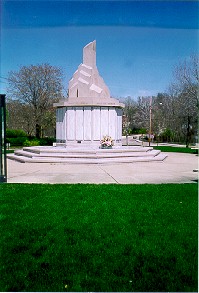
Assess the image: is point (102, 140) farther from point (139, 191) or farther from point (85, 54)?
point (139, 191)

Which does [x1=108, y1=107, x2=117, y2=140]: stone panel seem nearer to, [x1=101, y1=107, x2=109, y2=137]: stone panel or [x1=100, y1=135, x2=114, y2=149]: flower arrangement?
[x1=101, y1=107, x2=109, y2=137]: stone panel

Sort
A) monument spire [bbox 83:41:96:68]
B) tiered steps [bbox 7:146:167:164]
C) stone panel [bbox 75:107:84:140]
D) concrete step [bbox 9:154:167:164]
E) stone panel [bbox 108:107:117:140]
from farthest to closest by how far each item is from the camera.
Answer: monument spire [bbox 83:41:96:68] < stone panel [bbox 108:107:117:140] < stone panel [bbox 75:107:84:140] < tiered steps [bbox 7:146:167:164] < concrete step [bbox 9:154:167:164]

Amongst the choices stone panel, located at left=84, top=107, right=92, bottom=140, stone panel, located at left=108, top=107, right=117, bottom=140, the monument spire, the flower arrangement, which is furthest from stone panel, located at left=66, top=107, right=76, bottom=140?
the monument spire

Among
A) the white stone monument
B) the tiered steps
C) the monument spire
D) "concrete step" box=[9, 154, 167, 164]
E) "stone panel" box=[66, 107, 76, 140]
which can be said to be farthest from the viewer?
the monument spire

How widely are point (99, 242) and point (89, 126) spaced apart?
54.7ft

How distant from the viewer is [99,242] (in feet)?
15.2

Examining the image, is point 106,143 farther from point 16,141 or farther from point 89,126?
point 16,141

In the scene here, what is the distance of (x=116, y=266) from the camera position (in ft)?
12.7

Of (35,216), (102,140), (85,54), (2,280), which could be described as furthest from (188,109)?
(2,280)

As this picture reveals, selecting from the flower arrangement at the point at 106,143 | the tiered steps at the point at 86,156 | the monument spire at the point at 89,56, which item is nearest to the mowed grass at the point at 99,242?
the tiered steps at the point at 86,156

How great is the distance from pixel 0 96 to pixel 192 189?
563cm

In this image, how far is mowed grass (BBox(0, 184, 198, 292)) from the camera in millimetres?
3501

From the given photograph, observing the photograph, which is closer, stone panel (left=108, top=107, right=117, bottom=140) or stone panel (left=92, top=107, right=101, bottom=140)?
stone panel (left=92, top=107, right=101, bottom=140)

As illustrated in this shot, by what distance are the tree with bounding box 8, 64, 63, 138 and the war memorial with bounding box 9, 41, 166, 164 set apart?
13.1 m
